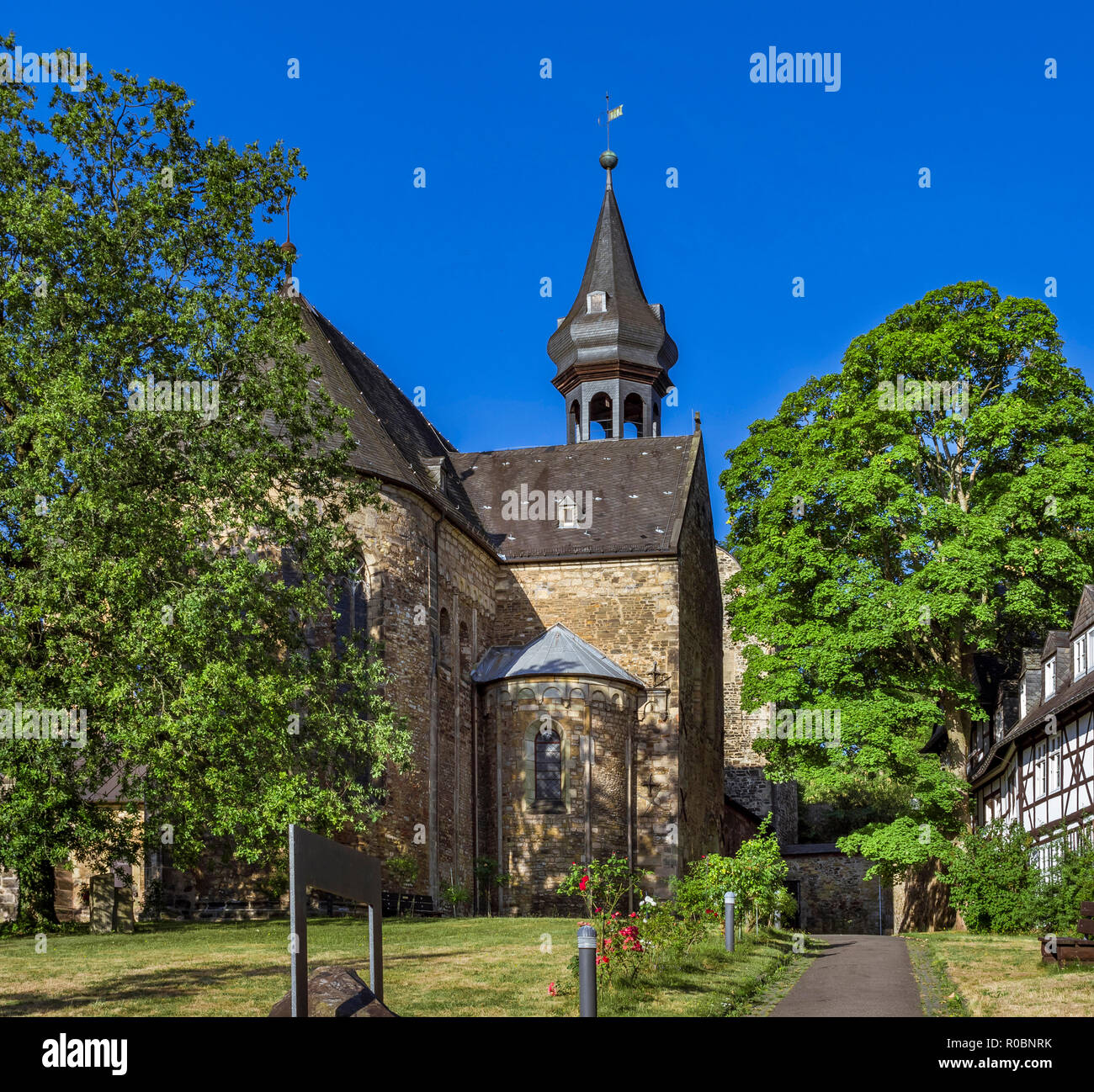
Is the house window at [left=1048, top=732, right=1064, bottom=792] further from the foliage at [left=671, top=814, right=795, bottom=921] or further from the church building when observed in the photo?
the church building

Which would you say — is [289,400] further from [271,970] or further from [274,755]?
[271,970]

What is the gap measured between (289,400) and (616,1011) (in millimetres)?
11566

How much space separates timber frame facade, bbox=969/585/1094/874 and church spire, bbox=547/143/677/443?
15.2 metres

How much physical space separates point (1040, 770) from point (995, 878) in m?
4.00

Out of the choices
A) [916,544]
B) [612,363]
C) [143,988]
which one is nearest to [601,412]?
[612,363]

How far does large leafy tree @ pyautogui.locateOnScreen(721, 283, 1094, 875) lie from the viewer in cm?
2531

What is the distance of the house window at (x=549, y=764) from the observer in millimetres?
28797

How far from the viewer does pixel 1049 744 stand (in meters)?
24.8

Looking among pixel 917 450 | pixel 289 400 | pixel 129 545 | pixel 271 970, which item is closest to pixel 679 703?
pixel 917 450

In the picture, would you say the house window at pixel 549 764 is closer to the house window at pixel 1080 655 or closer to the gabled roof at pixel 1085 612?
the house window at pixel 1080 655

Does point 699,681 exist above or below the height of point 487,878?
above

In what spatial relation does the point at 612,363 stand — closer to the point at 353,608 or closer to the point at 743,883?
A: the point at 353,608

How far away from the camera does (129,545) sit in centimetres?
1781

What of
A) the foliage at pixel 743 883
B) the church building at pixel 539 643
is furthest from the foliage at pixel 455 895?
the foliage at pixel 743 883
